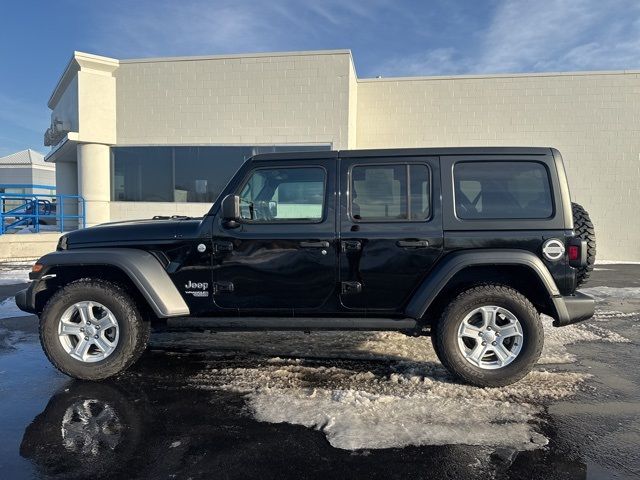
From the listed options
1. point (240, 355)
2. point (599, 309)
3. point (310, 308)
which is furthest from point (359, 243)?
point (599, 309)

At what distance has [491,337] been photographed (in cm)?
390

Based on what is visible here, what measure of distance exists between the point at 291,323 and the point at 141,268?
4.60ft

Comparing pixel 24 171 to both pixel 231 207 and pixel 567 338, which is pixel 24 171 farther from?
pixel 567 338

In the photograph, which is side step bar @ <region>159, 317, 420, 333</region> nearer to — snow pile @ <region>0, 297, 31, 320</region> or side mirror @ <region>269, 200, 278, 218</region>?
side mirror @ <region>269, 200, 278, 218</region>

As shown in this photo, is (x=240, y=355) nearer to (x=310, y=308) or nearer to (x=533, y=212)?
(x=310, y=308)

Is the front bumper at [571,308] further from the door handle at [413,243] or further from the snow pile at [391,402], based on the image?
the door handle at [413,243]

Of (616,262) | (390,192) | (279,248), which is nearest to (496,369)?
(390,192)

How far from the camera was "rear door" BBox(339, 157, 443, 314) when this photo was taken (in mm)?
3955

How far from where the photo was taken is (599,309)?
7105mm

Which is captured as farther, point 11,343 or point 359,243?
point 11,343

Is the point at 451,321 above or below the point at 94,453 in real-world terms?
above

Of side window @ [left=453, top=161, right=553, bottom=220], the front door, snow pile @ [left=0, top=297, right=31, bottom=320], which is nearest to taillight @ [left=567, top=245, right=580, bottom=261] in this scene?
side window @ [left=453, top=161, right=553, bottom=220]

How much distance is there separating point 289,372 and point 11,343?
11.3 feet

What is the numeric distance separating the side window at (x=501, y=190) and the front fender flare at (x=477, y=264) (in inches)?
13.9
